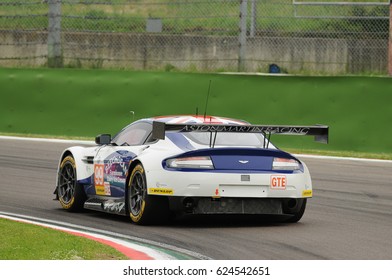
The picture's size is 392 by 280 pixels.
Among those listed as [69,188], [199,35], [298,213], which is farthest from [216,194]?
[199,35]

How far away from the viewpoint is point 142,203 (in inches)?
453

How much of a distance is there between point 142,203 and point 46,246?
7.40ft

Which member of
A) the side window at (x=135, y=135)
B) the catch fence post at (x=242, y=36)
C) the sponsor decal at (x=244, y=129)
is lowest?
the side window at (x=135, y=135)

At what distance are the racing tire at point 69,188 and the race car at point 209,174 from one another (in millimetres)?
850

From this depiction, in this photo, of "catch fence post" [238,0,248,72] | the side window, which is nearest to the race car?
the side window

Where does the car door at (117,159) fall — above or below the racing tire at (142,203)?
above

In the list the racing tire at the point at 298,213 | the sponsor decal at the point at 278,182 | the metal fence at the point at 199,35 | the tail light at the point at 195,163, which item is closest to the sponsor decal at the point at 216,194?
the tail light at the point at 195,163

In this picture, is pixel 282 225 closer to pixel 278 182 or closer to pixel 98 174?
pixel 278 182

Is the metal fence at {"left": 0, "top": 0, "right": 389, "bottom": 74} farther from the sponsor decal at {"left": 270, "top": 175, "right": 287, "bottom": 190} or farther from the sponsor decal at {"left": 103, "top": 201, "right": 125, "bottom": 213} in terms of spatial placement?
the sponsor decal at {"left": 270, "top": 175, "right": 287, "bottom": 190}

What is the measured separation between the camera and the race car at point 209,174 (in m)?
11.3

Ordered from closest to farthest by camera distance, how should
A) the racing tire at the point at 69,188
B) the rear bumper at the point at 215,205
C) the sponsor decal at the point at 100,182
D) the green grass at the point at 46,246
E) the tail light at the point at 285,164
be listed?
the green grass at the point at 46,246, the rear bumper at the point at 215,205, the tail light at the point at 285,164, the sponsor decal at the point at 100,182, the racing tire at the point at 69,188

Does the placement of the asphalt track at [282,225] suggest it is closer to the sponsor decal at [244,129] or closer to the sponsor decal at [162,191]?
the sponsor decal at [162,191]

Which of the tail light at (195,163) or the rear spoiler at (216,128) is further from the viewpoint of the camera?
the tail light at (195,163)
